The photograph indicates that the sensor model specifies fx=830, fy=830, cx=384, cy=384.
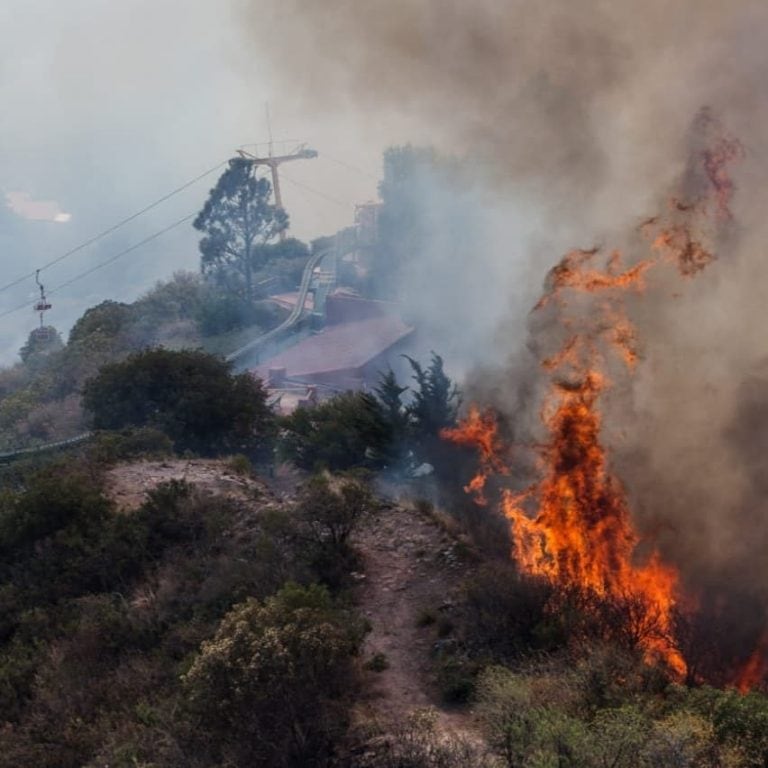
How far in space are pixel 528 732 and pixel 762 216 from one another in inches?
555

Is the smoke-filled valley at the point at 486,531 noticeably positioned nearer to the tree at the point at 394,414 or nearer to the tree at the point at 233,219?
the tree at the point at 394,414

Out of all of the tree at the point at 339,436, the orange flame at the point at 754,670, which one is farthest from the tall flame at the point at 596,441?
the tree at the point at 339,436

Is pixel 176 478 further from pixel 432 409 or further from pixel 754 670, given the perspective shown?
pixel 754 670

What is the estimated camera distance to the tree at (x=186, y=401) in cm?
2595

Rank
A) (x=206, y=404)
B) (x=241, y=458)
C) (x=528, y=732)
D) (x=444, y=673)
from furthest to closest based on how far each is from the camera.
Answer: (x=206, y=404) → (x=241, y=458) → (x=444, y=673) → (x=528, y=732)

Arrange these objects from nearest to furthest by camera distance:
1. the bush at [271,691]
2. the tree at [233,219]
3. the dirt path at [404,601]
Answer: the bush at [271,691]
the dirt path at [404,601]
the tree at [233,219]

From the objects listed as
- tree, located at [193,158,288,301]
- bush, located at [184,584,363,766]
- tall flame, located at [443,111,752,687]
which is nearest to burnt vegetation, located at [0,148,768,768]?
bush, located at [184,584,363,766]

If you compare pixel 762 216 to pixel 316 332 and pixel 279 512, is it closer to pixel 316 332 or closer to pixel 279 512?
pixel 279 512

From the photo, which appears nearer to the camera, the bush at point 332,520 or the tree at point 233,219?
the bush at point 332,520

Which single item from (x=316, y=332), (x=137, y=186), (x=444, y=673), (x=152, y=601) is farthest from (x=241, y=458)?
(x=137, y=186)

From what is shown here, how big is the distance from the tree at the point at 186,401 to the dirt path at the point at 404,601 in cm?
981

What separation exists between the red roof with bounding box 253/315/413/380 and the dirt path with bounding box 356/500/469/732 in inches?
957

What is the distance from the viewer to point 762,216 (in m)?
18.5

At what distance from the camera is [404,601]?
14367 mm
